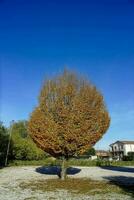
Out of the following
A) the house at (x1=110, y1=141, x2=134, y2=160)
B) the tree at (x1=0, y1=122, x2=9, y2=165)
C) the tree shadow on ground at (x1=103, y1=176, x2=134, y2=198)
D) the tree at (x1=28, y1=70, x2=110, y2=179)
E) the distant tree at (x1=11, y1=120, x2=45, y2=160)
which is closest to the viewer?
the tree shadow on ground at (x1=103, y1=176, x2=134, y2=198)

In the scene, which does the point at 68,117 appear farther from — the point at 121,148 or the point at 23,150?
the point at 121,148

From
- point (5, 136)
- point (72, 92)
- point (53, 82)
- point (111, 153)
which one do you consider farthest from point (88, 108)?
point (111, 153)

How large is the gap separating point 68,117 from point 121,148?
93.8 m

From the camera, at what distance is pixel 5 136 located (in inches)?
2480

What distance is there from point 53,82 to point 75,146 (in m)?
5.84

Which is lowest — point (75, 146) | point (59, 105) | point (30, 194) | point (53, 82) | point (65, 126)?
point (30, 194)

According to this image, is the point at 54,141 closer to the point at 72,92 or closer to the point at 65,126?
the point at 65,126

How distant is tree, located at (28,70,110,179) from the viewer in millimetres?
25984

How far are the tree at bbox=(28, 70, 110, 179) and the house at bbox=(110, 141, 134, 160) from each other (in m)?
87.2

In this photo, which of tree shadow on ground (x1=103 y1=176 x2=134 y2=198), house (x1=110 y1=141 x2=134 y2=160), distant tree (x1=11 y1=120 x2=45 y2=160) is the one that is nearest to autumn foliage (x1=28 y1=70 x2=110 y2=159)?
tree shadow on ground (x1=103 y1=176 x2=134 y2=198)

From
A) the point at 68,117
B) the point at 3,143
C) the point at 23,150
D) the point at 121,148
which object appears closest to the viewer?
the point at 68,117

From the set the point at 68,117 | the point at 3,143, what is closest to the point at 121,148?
the point at 3,143

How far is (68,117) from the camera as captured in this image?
25.9m

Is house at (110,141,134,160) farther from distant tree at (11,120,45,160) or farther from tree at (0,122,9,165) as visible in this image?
tree at (0,122,9,165)
